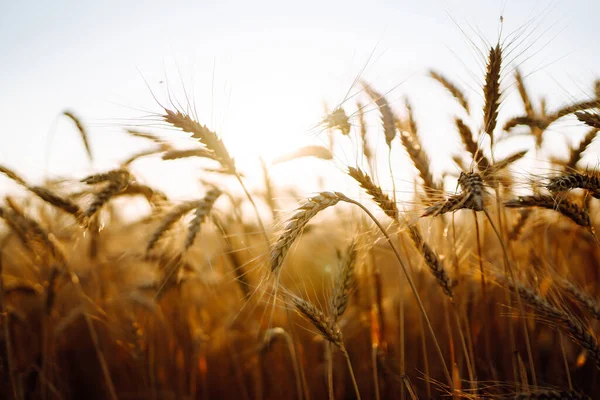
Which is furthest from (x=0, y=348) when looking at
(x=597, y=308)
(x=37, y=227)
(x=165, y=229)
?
(x=597, y=308)

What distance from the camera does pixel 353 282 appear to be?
1792 millimetres

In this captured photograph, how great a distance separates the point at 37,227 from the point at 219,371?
1.89 metres

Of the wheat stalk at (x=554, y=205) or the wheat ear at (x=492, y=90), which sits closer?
the wheat stalk at (x=554, y=205)

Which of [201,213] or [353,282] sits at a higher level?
[201,213]

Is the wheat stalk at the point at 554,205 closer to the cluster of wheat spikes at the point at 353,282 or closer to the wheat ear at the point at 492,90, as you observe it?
the cluster of wheat spikes at the point at 353,282

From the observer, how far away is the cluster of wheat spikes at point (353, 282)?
5.18 feet

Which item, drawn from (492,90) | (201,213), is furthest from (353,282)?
(492,90)

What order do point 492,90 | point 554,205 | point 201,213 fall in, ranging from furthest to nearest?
point 201,213 < point 492,90 < point 554,205

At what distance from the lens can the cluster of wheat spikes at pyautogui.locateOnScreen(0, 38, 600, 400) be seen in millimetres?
1580

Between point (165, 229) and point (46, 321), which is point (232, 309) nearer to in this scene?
point (46, 321)

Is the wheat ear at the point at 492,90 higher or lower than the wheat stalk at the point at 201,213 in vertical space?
higher

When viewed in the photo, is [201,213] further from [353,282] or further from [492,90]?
[492,90]

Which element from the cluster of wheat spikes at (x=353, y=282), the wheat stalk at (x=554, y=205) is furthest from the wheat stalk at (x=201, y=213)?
the wheat stalk at (x=554, y=205)

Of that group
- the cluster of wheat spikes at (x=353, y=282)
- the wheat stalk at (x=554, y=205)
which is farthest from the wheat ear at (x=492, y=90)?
the wheat stalk at (x=554, y=205)
